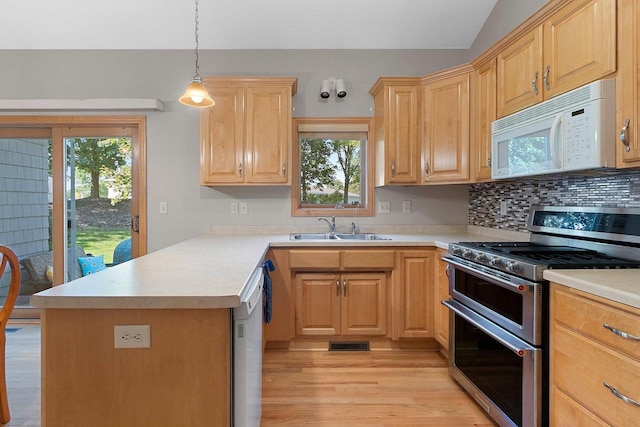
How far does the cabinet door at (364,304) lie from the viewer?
283 cm

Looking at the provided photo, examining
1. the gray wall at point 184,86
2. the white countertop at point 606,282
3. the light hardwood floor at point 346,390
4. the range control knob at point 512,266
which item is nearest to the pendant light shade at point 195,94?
the gray wall at point 184,86

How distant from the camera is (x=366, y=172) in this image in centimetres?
351

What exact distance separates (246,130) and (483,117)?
1.83 m

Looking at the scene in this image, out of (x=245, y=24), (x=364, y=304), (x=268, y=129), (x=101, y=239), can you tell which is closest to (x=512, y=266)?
(x=364, y=304)

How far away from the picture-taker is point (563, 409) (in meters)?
1.46

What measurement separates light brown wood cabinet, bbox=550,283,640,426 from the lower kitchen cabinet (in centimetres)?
140

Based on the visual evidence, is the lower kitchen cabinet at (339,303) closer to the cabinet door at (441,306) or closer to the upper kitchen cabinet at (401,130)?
the cabinet door at (441,306)

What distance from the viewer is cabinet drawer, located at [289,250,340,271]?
2785 mm

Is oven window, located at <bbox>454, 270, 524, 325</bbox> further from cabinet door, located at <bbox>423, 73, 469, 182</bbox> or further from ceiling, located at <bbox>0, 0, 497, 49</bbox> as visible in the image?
ceiling, located at <bbox>0, 0, 497, 49</bbox>

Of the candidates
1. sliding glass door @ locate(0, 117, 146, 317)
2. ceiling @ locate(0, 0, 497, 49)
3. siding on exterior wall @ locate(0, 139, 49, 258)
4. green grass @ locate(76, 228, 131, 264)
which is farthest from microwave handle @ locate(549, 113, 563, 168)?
siding on exterior wall @ locate(0, 139, 49, 258)

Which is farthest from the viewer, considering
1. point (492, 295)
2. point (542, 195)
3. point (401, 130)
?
point (401, 130)

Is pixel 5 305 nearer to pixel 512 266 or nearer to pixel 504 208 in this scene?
pixel 512 266

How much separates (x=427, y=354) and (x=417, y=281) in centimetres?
58

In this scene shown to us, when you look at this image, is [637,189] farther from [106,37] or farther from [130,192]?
[106,37]
